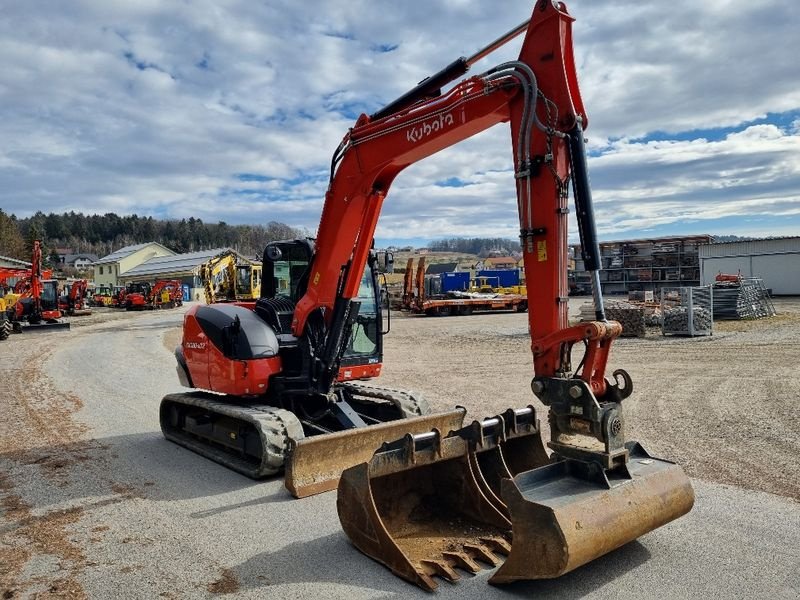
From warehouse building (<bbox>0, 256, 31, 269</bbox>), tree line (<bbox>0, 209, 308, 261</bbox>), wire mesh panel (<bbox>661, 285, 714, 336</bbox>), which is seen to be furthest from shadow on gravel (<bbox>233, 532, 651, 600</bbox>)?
tree line (<bbox>0, 209, 308, 261</bbox>)

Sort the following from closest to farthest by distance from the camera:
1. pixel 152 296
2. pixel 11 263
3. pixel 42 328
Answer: pixel 42 328, pixel 152 296, pixel 11 263

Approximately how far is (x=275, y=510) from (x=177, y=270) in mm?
64440

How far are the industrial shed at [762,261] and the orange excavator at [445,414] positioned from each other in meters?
38.6

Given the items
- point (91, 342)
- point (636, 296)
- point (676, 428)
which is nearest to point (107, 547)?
point (676, 428)

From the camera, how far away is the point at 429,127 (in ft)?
18.4

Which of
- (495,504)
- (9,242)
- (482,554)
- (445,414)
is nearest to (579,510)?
(482,554)

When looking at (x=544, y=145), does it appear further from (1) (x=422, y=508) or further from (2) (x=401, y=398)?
(2) (x=401, y=398)

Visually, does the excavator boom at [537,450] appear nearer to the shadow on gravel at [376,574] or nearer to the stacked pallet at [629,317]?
the shadow on gravel at [376,574]

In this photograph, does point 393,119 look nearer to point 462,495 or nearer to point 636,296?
point 462,495

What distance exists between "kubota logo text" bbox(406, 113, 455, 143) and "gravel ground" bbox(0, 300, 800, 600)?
3368 millimetres

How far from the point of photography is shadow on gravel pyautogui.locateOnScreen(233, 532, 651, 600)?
3.97 meters

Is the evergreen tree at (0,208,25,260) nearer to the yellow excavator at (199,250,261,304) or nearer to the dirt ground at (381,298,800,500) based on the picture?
the yellow excavator at (199,250,261,304)

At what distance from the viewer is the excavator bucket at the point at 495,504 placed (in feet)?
12.3

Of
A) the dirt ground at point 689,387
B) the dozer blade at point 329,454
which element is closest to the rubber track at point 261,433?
the dozer blade at point 329,454
